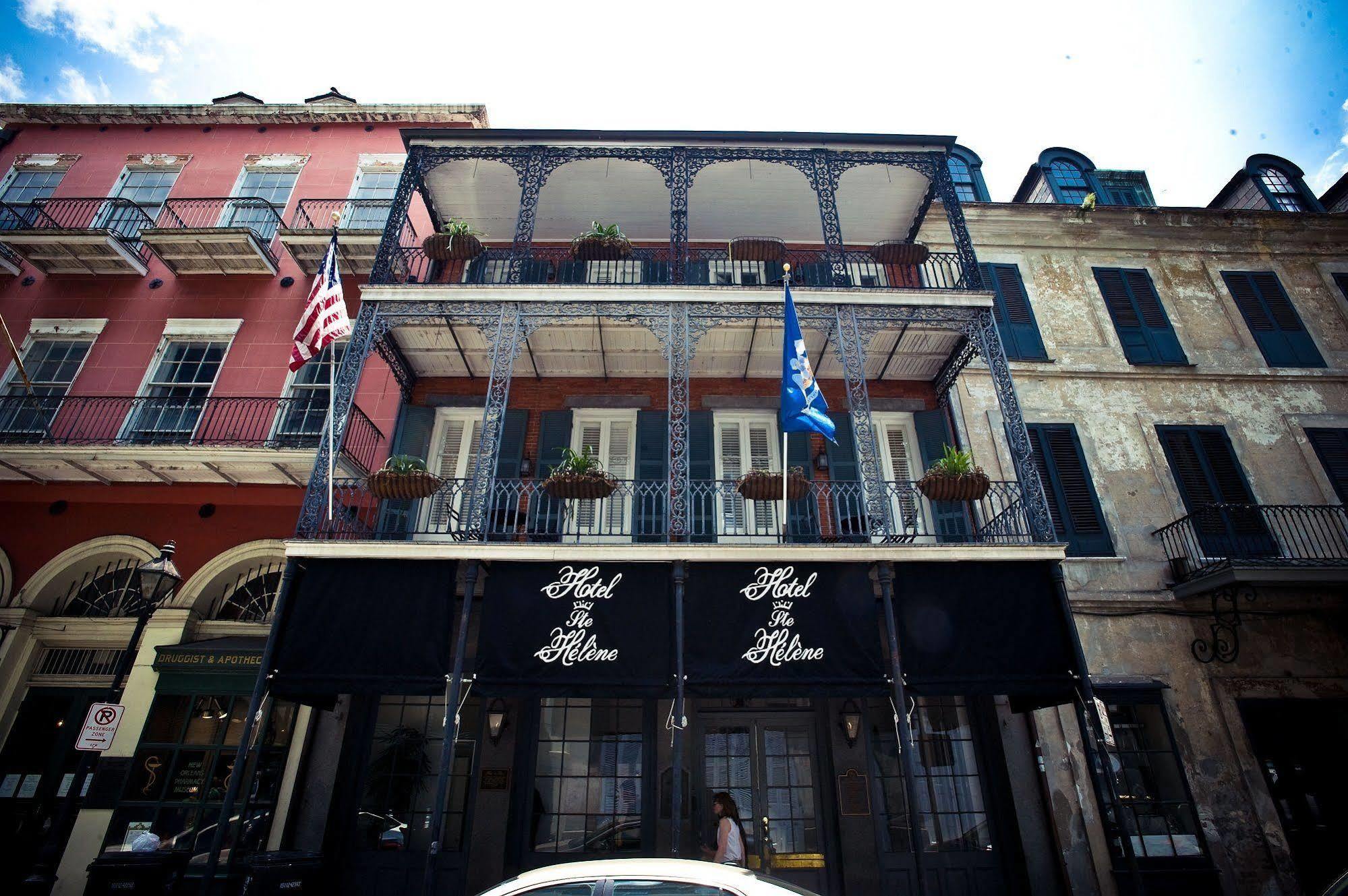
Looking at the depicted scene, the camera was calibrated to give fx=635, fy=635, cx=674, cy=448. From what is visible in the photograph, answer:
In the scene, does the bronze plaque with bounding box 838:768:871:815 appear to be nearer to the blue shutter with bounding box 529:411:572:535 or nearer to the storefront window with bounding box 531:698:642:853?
the storefront window with bounding box 531:698:642:853

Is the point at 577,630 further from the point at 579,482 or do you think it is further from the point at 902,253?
the point at 902,253

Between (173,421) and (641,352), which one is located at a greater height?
(641,352)

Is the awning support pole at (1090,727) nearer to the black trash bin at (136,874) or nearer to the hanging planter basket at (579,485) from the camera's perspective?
the hanging planter basket at (579,485)

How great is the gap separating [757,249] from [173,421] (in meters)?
10.6

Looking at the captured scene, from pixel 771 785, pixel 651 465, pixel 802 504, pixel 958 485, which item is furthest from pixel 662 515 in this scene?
pixel 958 485

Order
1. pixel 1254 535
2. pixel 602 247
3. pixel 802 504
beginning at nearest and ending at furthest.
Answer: pixel 1254 535 → pixel 802 504 → pixel 602 247

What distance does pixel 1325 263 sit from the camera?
12.7 meters

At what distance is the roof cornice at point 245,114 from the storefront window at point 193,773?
40.2ft

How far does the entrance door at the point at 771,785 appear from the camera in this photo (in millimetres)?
8477

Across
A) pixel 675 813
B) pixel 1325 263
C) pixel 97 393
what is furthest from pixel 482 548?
pixel 1325 263

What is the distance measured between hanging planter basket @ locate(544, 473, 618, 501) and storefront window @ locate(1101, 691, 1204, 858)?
765 cm

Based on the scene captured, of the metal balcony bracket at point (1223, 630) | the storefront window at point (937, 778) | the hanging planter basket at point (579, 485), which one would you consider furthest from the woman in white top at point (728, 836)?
the metal balcony bracket at point (1223, 630)

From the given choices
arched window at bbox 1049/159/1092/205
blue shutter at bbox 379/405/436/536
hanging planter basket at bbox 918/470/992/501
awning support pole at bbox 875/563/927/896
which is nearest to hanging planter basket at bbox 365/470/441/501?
blue shutter at bbox 379/405/436/536

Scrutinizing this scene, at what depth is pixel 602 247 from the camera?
34.8 ft
